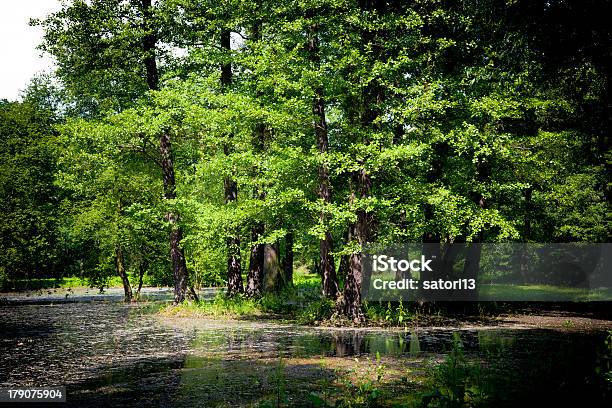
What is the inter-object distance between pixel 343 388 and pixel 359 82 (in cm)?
1481

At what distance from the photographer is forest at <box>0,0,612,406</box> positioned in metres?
22.4

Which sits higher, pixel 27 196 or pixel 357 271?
pixel 27 196

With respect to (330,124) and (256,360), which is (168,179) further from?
(256,360)

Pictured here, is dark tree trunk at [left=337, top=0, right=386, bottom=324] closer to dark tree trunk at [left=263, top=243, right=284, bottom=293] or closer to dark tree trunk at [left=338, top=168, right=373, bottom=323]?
dark tree trunk at [left=338, top=168, right=373, bottom=323]

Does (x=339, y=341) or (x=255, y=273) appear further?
(x=255, y=273)

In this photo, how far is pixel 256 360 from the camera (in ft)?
48.4

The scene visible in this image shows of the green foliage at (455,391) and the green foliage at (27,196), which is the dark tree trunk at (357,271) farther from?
the green foliage at (27,196)

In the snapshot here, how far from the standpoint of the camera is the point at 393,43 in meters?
22.7

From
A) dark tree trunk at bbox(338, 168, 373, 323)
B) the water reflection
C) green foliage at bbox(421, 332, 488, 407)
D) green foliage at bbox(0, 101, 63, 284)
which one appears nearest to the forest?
dark tree trunk at bbox(338, 168, 373, 323)

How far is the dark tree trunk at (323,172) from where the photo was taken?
2322cm

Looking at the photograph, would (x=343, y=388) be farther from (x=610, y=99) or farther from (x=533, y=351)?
(x=610, y=99)

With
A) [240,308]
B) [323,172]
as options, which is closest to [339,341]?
[323,172]

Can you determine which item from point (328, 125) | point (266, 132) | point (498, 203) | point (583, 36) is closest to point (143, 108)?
point (266, 132)

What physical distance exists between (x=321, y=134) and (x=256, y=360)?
11381 mm
